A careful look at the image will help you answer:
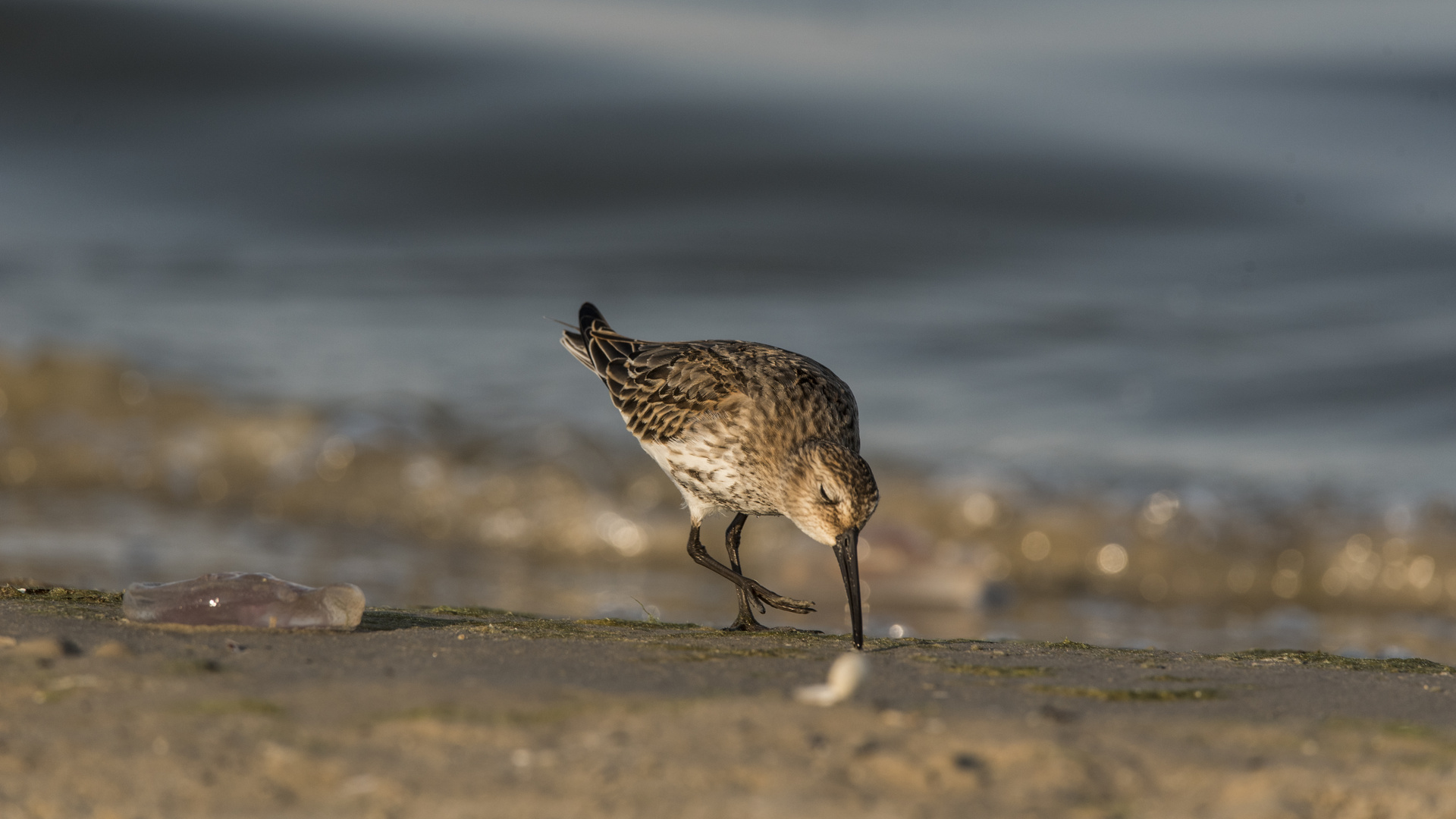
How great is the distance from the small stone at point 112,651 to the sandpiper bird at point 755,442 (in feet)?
6.19

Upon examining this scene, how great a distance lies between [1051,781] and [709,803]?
648mm

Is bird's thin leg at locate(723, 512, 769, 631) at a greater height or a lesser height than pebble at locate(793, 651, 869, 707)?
greater

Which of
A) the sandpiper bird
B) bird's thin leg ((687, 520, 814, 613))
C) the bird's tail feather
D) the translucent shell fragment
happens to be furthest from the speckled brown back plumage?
the translucent shell fragment

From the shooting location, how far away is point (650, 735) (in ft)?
8.98

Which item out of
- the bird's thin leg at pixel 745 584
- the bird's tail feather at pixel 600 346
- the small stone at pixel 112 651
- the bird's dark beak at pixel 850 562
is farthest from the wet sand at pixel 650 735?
the bird's tail feather at pixel 600 346

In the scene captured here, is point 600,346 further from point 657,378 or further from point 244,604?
point 244,604

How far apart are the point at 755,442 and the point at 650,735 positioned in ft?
6.95

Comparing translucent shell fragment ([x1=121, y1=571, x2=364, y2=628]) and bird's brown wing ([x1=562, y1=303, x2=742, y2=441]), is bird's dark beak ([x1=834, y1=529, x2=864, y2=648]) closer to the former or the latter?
bird's brown wing ([x1=562, y1=303, x2=742, y2=441])

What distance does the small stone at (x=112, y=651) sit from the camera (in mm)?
3119

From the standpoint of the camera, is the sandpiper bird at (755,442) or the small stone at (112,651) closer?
the small stone at (112,651)

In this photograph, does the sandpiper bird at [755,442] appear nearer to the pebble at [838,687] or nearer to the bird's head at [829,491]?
the bird's head at [829,491]

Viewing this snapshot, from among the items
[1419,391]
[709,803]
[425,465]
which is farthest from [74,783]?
[1419,391]

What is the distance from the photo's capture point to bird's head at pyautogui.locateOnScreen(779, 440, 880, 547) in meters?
4.42

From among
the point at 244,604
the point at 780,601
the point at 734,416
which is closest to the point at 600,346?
the point at 734,416
